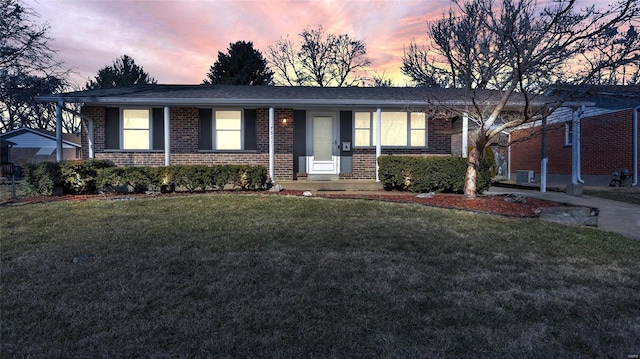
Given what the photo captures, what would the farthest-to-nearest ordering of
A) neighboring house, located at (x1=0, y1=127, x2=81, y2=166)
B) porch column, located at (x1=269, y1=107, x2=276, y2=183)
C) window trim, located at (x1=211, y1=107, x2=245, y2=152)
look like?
neighboring house, located at (x1=0, y1=127, x2=81, y2=166)
window trim, located at (x1=211, y1=107, x2=245, y2=152)
porch column, located at (x1=269, y1=107, x2=276, y2=183)

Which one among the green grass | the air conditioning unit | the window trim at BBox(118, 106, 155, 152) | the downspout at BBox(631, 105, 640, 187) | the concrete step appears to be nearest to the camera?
the green grass

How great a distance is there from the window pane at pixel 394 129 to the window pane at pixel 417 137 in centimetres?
28

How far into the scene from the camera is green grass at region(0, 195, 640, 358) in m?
2.38

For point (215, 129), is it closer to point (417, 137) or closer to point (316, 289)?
point (417, 137)

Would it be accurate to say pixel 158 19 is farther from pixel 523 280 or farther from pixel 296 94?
pixel 523 280

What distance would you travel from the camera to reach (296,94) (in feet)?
40.9

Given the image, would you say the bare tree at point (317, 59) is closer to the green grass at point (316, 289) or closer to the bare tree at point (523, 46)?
the bare tree at point (523, 46)

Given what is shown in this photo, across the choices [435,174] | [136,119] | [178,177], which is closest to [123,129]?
[136,119]

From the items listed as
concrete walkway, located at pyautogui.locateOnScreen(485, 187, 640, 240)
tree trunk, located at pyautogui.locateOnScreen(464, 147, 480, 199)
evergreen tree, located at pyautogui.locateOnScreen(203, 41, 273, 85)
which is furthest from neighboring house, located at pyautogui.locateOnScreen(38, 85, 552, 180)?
evergreen tree, located at pyautogui.locateOnScreen(203, 41, 273, 85)

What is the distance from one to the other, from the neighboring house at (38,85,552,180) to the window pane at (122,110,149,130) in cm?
3

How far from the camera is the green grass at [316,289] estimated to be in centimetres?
238

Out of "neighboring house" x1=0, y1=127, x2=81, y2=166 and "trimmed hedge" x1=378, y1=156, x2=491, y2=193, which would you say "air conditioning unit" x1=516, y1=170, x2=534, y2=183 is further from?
"neighboring house" x1=0, y1=127, x2=81, y2=166

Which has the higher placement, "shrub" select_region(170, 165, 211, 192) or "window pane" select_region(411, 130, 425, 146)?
"window pane" select_region(411, 130, 425, 146)

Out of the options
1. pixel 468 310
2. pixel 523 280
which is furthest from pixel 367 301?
pixel 523 280
